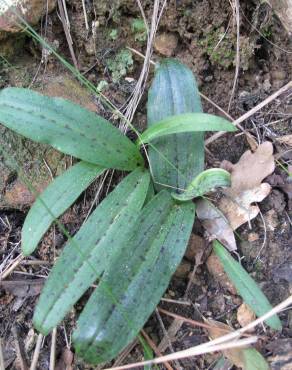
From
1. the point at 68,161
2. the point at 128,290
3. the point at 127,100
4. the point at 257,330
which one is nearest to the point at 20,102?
the point at 68,161

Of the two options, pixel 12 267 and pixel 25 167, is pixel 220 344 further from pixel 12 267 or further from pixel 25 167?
pixel 25 167

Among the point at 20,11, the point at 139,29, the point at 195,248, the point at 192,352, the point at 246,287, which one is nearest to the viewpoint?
the point at 192,352

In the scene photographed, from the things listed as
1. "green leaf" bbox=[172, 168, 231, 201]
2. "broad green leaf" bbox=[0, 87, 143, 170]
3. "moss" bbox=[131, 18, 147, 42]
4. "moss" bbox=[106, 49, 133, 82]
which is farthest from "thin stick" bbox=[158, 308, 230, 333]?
"moss" bbox=[131, 18, 147, 42]

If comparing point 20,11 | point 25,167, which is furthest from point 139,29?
point 25,167

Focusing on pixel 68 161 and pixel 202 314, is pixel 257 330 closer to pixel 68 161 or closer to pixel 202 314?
pixel 202 314

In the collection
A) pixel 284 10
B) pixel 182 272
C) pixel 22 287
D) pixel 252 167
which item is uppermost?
pixel 284 10

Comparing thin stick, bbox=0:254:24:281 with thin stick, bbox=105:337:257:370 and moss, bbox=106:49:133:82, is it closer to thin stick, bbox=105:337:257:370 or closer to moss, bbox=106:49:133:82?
thin stick, bbox=105:337:257:370

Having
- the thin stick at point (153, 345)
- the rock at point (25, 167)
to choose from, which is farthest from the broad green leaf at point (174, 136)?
the thin stick at point (153, 345)
